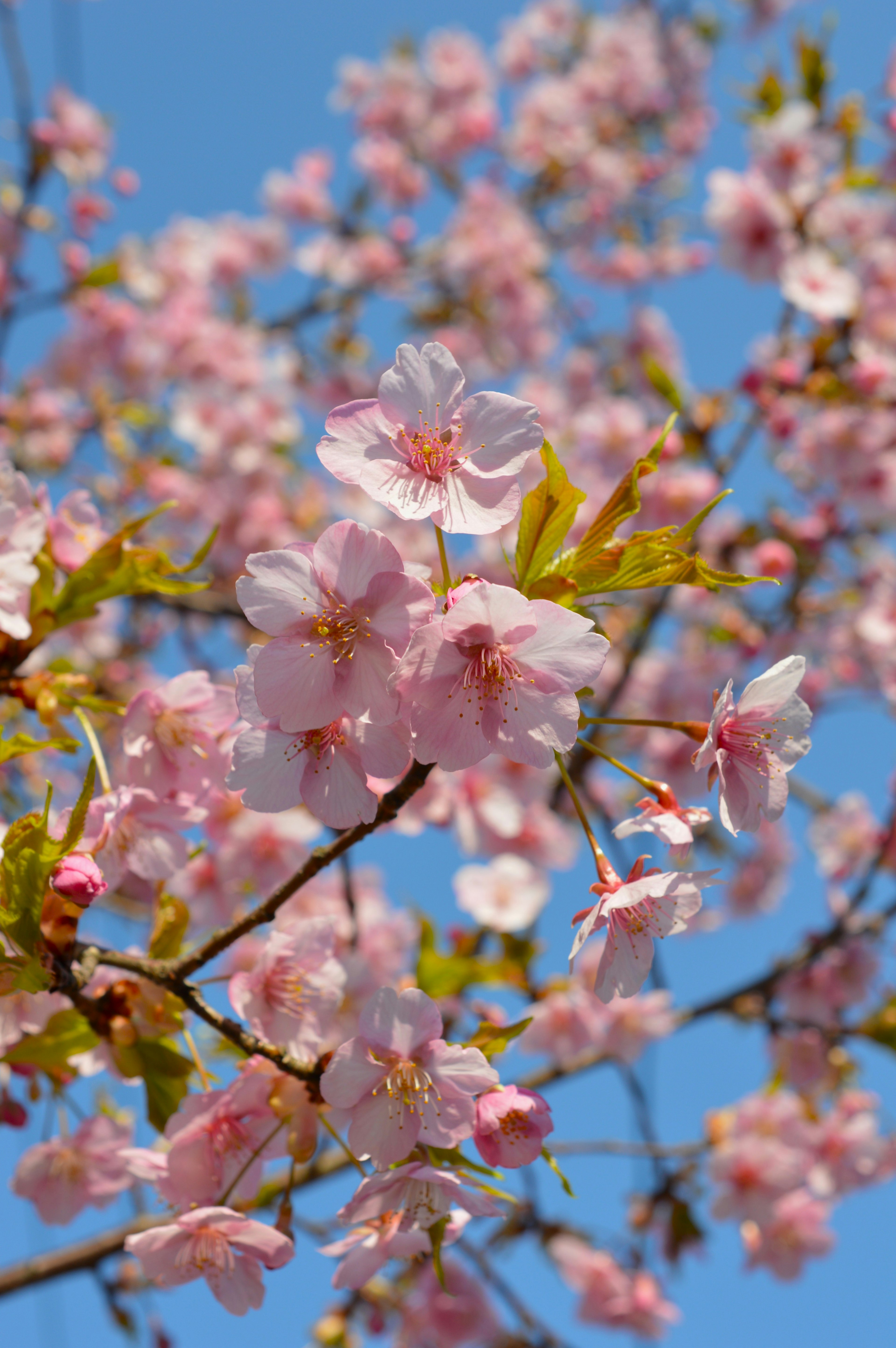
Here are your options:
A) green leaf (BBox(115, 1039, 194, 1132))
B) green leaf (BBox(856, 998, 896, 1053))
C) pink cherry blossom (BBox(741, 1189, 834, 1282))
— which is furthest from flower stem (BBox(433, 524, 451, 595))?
pink cherry blossom (BBox(741, 1189, 834, 1282))

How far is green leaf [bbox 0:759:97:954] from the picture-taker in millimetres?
1282

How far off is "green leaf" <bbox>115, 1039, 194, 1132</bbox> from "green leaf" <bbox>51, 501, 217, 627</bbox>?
2.48ft

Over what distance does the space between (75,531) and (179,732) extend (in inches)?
19.7

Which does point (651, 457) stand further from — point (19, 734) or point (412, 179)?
point (412, 179)

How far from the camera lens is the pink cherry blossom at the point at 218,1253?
1.38 meters

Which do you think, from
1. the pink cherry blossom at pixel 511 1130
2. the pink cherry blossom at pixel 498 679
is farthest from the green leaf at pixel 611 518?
the pink cherry blossom at pixel 511 1130

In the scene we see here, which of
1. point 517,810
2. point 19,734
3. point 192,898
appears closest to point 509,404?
point 19,734

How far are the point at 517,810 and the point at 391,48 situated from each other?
7.47 meters

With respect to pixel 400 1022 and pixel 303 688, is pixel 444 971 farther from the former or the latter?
pixel 303 688

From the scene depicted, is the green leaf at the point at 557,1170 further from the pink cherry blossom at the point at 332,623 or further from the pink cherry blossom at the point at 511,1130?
the pink cherry blossom at the point at 332,623

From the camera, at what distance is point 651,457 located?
131 centimetres

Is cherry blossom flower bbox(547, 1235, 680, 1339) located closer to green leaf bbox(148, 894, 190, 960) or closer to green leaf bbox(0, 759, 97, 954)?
green leaf bbox(148, 894, 190, 960)

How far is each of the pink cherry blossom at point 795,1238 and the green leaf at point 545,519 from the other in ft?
11.2

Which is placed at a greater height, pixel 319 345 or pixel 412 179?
pixel 412 179
